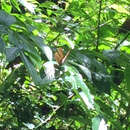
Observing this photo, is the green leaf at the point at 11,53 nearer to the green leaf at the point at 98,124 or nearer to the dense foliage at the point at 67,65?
the dense foliage at the point at 67,65

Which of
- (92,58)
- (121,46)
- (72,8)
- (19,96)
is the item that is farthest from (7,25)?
(19,96)

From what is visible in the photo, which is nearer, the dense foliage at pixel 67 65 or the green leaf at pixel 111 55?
the dense foliage at pixel 67 65

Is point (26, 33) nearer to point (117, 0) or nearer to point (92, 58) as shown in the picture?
point (92, 58)

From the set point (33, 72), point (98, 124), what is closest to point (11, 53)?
point (33, 72)

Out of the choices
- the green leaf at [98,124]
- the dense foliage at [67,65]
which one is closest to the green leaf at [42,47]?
the dense foliage at [67,65]

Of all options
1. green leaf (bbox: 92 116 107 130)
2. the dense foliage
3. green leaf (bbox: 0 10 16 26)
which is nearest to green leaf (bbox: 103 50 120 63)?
the dense foliage

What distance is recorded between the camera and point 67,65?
22.5 inches

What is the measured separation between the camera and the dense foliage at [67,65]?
1.79 feet

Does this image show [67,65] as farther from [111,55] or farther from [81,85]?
[111,55]

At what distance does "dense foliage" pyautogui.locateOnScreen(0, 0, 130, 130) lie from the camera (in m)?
0.55

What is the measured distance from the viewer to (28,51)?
524mm

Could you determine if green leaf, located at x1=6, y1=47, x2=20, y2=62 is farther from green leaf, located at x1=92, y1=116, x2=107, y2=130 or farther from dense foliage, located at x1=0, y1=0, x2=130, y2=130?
green leaf, located at x1=92, y1=116, x2=107, y2=130

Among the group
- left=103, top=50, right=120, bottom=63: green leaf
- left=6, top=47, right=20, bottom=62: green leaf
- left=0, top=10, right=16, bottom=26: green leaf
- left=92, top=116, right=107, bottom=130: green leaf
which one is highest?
left=0, top=10, right=16, bottom=26: green leaf

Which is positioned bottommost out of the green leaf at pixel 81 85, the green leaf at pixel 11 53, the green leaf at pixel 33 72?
the green leaf at pixel 81 85
